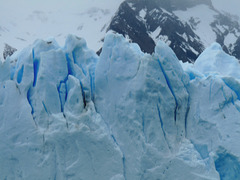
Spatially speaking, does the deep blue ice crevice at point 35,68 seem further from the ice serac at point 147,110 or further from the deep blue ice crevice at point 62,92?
the ice serac at point 147,110

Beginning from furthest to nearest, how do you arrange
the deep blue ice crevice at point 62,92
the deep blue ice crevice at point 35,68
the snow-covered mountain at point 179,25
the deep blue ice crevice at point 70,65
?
1. the snow-covered mountain at point 179,25
2. the deep blue ice crevice at point 70,65
3. the deep blue ice crevice at point 35,68
4. the deep blue ice crevice at point 62,92

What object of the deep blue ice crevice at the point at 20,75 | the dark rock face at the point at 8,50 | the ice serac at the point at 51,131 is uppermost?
the deep blue ice crevice at the point at 20,75

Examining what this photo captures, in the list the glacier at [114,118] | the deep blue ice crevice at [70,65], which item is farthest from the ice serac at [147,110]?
the deep blue ice crevice at [70,65]

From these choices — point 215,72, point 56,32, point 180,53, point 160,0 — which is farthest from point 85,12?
point 215,72

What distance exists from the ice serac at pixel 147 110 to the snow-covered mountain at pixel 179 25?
98.3 ft

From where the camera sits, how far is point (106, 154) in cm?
684

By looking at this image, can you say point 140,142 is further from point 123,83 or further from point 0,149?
point 0,149

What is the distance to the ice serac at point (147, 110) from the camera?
6750mm

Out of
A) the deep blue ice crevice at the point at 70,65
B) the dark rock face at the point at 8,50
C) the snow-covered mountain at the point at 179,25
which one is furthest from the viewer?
the snow-covered mountain at the point at 179,25

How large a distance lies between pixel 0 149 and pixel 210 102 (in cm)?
500

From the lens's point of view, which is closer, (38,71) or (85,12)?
(38,71)

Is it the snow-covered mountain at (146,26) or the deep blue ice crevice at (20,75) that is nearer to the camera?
the deep blue ice crevice at (20,75)

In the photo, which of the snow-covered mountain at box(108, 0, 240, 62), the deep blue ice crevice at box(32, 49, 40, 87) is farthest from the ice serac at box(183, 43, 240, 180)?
the snow-covered mountain at box(108, 0, 240, 62)

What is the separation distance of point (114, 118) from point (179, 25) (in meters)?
40.0
